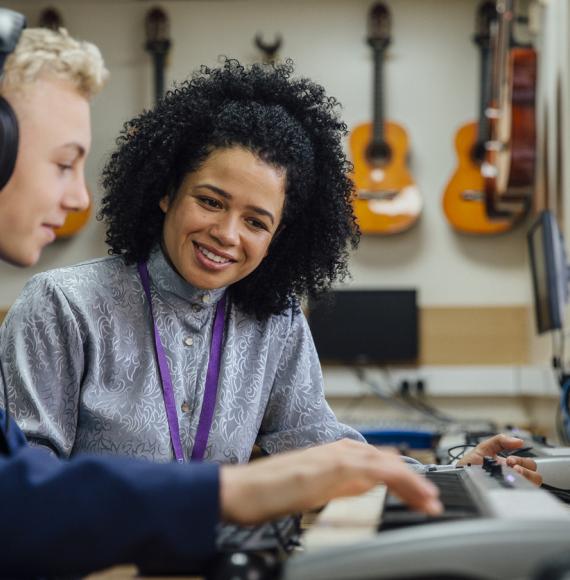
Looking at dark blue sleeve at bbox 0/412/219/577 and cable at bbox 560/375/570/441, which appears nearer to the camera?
dark blue sleeve at bbox 0/412/219/577

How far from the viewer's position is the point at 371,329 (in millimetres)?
5156

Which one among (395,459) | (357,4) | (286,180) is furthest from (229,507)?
(357,4)

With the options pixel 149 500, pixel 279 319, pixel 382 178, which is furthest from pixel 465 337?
pixel 149 500

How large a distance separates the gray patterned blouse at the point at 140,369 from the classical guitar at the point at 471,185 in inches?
138

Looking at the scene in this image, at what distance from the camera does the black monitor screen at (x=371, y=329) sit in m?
5.14

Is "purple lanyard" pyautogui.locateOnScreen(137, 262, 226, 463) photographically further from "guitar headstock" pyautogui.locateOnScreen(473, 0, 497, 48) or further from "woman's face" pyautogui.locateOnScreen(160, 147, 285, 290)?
"guitar headstock" pyautogui.locateOnScreen(473, 0, 497, 48)

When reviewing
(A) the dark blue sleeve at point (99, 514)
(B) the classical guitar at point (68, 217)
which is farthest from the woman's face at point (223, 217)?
(B) the classical guitar at point (68, 217)

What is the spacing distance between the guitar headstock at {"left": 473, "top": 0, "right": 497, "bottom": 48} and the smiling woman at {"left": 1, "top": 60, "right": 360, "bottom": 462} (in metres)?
3.65

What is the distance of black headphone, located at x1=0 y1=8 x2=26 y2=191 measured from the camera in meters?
0.84

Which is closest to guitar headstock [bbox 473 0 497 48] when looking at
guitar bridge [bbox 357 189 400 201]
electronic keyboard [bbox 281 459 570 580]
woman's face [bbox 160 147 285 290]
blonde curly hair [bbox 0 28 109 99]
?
guitar bridge [bbox 357 189 400 201]

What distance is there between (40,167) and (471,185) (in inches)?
173

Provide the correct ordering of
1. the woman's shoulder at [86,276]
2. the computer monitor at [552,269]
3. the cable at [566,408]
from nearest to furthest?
the woman's shoulder at [86,276] → the cable at [566,408] → the computer monitor at [552,269]

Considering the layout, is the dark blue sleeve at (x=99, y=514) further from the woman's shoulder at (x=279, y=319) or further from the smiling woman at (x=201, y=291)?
the woman's shoulder at (x=279, y=319)

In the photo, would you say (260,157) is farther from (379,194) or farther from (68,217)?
(68,217)
